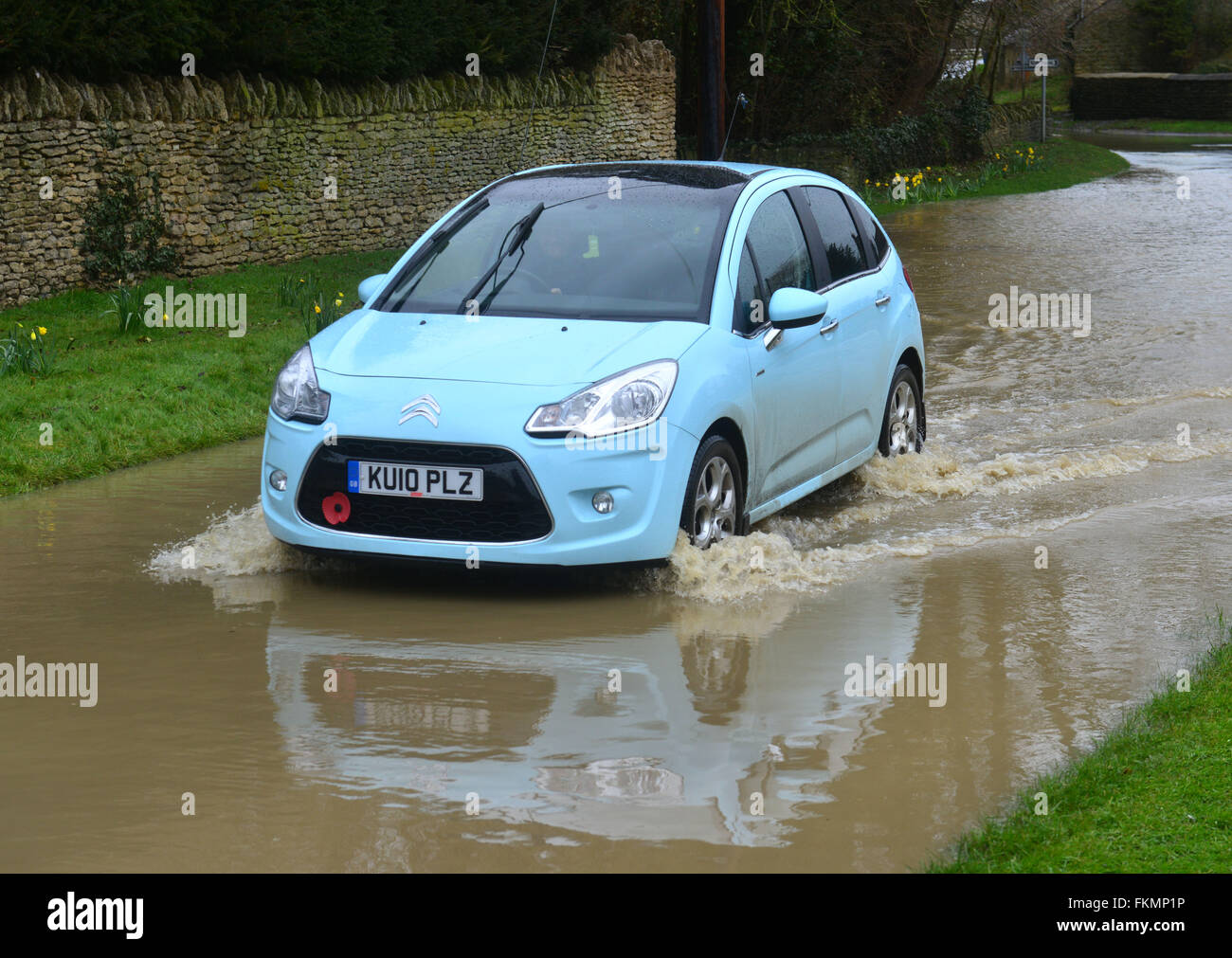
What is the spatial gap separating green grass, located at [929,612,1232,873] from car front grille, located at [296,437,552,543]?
2.39 metres

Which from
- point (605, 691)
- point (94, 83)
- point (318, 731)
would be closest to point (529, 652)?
point (605, 691)

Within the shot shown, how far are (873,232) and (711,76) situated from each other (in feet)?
27.4

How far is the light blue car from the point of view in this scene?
656cm

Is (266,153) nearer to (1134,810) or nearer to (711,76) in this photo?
(711,76)

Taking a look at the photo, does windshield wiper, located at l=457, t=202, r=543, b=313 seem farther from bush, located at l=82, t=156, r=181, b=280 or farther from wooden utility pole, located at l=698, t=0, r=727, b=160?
bush, located at l=82, t=156, r=181, b=280

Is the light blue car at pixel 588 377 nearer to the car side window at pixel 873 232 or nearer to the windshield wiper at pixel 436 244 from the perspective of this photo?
the windshield wiper at pixel 436 244

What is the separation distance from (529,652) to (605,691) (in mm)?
507

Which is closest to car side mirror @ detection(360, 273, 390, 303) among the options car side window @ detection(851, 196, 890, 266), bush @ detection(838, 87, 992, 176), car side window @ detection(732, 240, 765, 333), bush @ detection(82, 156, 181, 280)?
car side window @ detection(732, 240, 765, 333)

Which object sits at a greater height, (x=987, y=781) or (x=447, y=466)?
(x=447, y=466)

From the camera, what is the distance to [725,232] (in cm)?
766

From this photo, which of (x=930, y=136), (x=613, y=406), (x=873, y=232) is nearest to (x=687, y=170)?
(x=873, y=232)

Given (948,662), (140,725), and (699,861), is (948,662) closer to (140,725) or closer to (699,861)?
(699,861)
